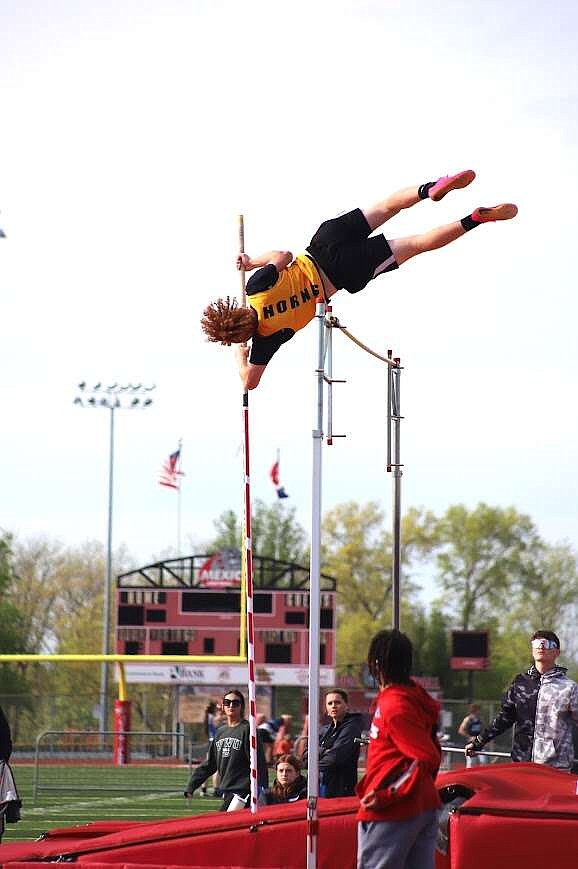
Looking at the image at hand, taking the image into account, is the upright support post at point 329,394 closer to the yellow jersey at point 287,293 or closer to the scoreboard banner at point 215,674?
the yellow jersey at point 287,293

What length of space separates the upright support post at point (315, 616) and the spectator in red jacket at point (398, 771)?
87 cm

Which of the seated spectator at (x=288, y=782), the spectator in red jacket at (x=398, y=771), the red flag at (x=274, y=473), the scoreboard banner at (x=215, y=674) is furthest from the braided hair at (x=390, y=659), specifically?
the red flag at (x=274, y=473)

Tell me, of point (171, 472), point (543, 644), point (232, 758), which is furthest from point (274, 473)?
point (543, 644)

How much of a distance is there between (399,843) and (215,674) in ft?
124

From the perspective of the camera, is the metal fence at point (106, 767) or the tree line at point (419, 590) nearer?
the metal fence at point (106, 767)

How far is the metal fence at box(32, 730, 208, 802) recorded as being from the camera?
73.8 ft

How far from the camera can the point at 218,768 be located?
11.2 meters

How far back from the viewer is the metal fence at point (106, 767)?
2248 cm

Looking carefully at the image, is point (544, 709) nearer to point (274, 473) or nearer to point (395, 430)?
point (395, 430)

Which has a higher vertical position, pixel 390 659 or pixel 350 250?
pixel 350 250

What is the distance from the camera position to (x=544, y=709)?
898cm

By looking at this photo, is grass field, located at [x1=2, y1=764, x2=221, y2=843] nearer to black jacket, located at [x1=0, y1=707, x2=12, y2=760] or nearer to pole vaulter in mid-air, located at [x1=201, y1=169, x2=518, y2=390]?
black jacket, located at [x1=0, y1=707, x2=12, y2=760]

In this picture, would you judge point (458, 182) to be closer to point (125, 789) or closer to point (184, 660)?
point (125, 789)

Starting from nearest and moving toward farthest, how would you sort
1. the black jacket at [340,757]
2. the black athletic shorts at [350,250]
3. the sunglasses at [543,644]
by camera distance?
the sunglasses at [543,644], the black athletic shorts at [350,250], the black jacket at [340,757]
